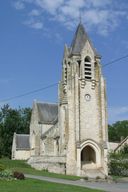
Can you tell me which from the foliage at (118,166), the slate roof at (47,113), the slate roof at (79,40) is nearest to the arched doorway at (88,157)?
the foliage at (118,166)

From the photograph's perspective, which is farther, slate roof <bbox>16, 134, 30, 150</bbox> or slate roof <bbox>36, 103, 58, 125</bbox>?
slate roof <bbox>16, 134, 30, 150</bbox>

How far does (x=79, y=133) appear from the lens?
45219 millimetres

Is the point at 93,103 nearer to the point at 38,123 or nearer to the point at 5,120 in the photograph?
the point at 38,123

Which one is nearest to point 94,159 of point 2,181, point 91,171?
point 91,171

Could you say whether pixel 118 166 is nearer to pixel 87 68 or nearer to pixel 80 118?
pixel 80 118

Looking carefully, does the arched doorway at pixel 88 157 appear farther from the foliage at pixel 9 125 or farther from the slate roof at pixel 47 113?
the foliage at pixel 9 125

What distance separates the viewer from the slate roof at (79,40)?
48.7 m

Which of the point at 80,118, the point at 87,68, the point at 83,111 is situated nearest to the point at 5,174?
the point at 80,118

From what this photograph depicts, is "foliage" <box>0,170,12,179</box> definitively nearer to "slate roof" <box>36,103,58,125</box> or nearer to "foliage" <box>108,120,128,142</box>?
"slate roof" <box>36,103,58,125</box>

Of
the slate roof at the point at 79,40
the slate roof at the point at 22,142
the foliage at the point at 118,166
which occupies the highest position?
the slate roof at the point at 79,40

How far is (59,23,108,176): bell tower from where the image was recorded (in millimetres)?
44938

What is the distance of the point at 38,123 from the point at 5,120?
60.9 feet

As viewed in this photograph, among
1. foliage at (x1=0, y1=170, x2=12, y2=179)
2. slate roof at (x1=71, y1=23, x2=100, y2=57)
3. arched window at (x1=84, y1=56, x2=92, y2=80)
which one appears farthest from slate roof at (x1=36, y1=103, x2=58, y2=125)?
foliage at (x1=0, y1=170, x2=12, y2=179)

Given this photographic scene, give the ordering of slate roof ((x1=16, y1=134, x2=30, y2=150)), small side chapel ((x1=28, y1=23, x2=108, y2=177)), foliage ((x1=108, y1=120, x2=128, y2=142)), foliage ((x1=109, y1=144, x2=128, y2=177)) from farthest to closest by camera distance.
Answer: foliage ((x1=108, y1=120, x2=128, y2=142)) → slate roof ((x1=16, y1=134, x2=30, y2=150)) → foliage ((x1=109, y1=144, x2=128, y2=177)) → small side chapel ((x1=28, y1=23, x2=108, y2=177))
